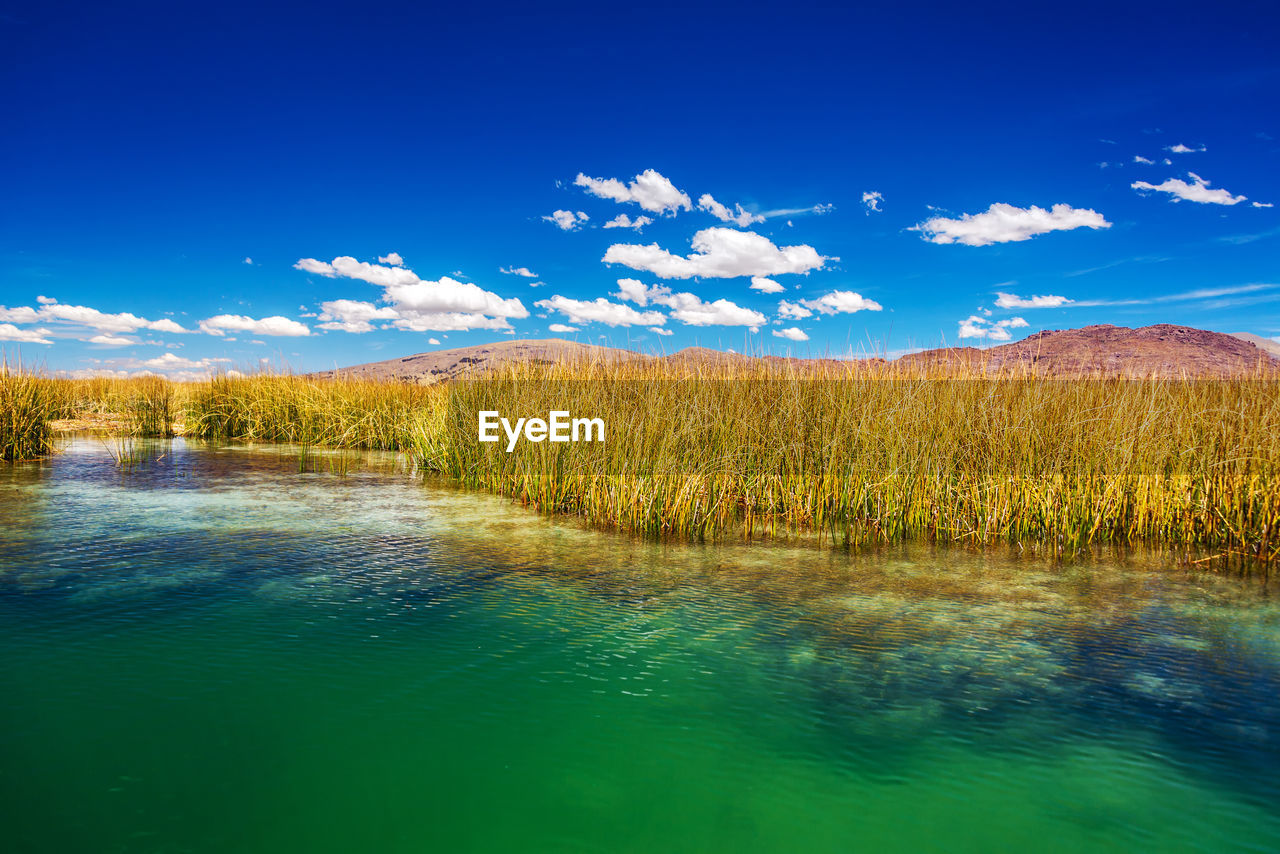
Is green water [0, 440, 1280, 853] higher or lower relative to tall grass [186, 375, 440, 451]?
lower

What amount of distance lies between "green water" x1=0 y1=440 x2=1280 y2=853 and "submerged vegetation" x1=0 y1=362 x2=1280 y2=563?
2.45 feet

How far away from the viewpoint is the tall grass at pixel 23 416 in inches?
368

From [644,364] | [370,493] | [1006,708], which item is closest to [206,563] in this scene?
[370,493]

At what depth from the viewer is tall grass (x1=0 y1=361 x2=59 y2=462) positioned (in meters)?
9.34

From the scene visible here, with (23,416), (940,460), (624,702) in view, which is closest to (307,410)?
(23,416)

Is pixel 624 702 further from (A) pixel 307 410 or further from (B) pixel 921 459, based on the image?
(A) pixel 307 410

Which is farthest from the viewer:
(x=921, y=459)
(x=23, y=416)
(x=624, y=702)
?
(x=23, y=416)

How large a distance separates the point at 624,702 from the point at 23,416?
35.5 feet

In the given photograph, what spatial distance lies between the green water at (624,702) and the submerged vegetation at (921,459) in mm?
747

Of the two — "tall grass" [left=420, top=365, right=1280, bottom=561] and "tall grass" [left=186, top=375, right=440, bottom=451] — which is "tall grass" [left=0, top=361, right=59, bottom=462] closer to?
"tall grass" [left=186, top=375, right=440, bottom=451]

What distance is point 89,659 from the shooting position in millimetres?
3012

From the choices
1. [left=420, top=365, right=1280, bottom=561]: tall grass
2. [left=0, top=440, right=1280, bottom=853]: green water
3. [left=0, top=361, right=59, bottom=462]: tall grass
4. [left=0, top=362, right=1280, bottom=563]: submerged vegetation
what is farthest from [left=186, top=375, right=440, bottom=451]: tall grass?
[left=0, top=440, right=1280, bottom=853]: green water

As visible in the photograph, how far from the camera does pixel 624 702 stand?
2.75m

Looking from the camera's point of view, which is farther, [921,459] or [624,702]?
[921,459]
